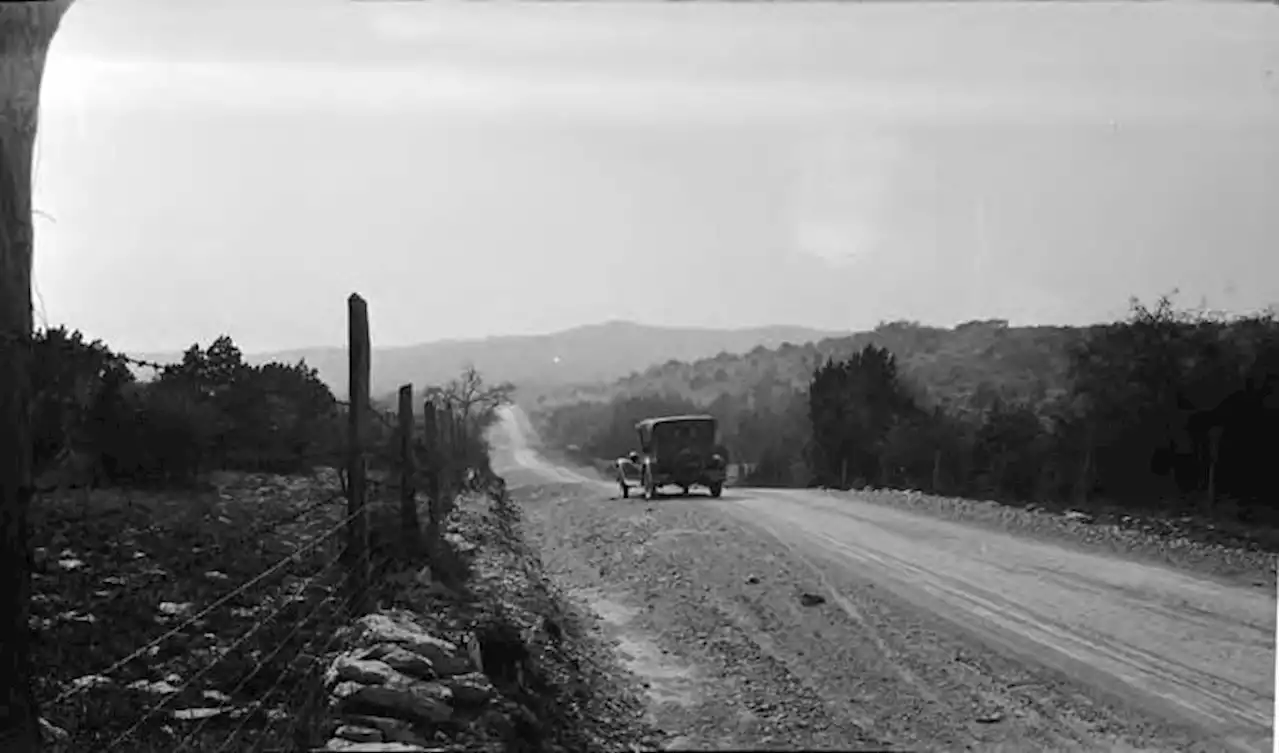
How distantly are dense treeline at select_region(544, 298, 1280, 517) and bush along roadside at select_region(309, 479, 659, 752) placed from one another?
50 cm

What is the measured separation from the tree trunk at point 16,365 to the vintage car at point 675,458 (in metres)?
1.43

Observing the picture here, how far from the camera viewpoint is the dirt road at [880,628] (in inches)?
95.3

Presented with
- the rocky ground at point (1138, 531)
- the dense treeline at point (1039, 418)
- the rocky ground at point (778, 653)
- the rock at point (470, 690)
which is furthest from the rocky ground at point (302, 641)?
the rocky ground at point (1138, 531)

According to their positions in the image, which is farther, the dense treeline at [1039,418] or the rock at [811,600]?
the dense treeline at [1039,418]

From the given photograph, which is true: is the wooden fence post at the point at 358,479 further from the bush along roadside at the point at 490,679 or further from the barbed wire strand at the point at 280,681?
the bush along roadside at the point at 490,679

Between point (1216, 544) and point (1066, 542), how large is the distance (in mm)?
469

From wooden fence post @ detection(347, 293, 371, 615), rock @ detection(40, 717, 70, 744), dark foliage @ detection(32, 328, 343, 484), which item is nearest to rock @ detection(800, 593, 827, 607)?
wooden fence post @ detection(347, 293, 371, 615)

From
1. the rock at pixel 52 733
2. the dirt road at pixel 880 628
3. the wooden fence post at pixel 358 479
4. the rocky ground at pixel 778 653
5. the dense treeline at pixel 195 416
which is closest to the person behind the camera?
the rocky ground at pixel 778 653

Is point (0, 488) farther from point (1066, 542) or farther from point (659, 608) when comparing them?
point (1066, 542)

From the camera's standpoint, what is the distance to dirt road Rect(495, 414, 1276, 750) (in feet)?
7.95

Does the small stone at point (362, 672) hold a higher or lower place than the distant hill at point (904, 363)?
lower

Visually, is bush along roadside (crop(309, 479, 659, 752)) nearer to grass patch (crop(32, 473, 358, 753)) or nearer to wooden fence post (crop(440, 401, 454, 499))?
grass patch (crop(32, 473, 358, 753))

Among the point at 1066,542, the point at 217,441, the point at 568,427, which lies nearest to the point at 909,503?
the point at 1066,542

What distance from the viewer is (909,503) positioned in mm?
3771
